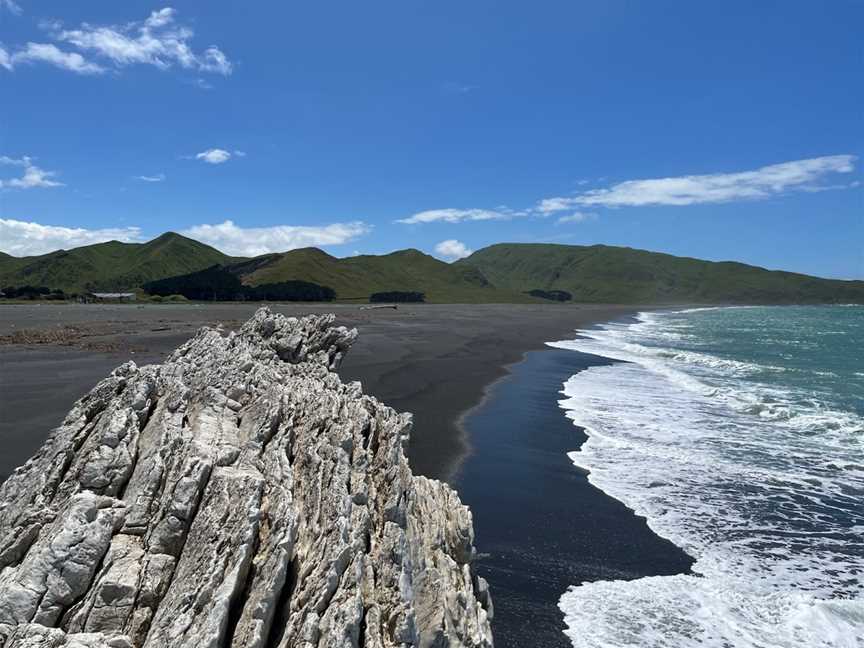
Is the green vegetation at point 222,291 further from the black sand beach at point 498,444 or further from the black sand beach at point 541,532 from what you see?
the black sand beach at point 541,532

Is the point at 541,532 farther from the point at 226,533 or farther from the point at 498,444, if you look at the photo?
the point at 226,533

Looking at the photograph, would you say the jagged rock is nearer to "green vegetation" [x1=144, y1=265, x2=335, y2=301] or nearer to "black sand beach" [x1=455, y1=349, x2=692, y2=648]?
"black sand beach" [x1=455, y1=349, x2=692, y2=648]

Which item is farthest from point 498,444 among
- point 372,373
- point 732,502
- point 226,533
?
point 226,533

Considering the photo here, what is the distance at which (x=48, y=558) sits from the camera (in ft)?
23.2

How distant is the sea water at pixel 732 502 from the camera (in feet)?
35.0

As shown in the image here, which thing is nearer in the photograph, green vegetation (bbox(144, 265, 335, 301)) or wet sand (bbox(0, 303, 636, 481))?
wet sand (bbox(0, 303, 636, 481))

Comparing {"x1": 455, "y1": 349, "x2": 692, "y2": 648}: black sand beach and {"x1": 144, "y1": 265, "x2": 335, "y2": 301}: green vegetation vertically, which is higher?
{"x1": 144, "y1": 265, "x2": 335, "y2": 301}: green vegetation

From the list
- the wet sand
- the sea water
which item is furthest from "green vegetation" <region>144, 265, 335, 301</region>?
the sea water

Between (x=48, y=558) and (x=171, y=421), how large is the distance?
3.05 m

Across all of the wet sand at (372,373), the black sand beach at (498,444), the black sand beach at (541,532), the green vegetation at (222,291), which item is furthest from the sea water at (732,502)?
the green vegetation at (222,291)

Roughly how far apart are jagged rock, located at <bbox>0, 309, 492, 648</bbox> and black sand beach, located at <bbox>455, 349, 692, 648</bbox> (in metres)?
2.18

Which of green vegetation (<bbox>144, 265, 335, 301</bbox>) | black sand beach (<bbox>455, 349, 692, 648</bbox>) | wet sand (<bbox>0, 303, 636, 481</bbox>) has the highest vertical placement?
green vegetation (<bbox>144, 265, 335, 301</bbox>)

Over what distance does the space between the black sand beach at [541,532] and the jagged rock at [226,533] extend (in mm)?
2179

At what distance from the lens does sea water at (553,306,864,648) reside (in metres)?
10.7
